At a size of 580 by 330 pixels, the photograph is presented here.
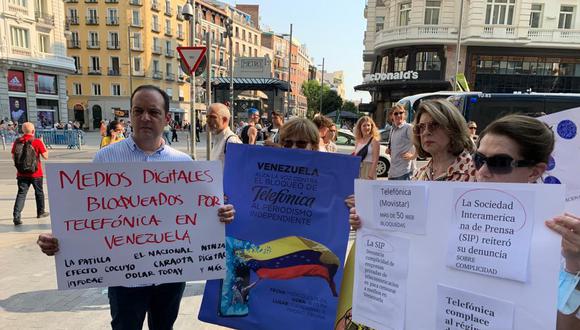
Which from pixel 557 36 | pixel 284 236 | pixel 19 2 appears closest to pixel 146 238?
pixel 284 236

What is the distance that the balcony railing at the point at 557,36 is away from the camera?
26.8m

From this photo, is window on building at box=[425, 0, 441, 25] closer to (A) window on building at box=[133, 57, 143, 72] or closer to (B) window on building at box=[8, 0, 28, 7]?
(B) window on building at box=[8, 0, 28, 7]

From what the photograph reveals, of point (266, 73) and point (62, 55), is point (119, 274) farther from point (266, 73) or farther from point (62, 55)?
point (62, 55)

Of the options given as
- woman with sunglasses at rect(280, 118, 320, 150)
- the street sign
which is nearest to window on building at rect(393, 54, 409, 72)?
the street sign

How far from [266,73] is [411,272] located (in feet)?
83.4

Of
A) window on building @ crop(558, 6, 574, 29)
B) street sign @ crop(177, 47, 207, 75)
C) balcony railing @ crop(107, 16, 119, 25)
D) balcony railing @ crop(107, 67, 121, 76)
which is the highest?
balcony railing @ crop(107, 16, 119, 25)

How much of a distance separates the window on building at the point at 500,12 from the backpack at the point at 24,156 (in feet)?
101

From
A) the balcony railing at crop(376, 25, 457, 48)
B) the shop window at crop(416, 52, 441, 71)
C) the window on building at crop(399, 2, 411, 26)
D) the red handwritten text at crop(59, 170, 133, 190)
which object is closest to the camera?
the red handwritten text at crop(59, 170, 133, 190)

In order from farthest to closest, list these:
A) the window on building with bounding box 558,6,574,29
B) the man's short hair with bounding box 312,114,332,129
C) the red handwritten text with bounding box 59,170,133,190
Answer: the window on building with bounding box 558,6,574,29
the man's short hair with bounding box 312,114,332,129
the red handwritten text with bounding box 59,170,133,190

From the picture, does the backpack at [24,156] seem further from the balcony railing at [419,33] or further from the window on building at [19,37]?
the window on building at [19,37]

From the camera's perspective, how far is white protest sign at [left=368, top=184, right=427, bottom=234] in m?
1.53

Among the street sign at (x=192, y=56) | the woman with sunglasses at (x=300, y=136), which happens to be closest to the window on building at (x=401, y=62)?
the street sign at (x=192, y=56)

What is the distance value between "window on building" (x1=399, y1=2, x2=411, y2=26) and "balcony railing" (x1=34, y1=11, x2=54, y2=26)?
107 feet

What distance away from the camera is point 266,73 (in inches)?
1019
